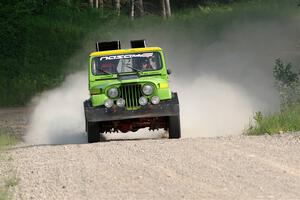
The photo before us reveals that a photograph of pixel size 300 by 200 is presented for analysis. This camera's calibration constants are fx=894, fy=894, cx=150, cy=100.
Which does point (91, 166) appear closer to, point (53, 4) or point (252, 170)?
point (252, 170)

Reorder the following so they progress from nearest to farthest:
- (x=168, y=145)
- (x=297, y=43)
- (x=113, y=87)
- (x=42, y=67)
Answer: (x=168, y=145) < (x=113, y=87) < (x=42, y=67) < (x=297, y=43)

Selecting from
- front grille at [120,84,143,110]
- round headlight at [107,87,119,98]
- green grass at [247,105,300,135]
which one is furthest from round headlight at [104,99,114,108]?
green grass at [247,105,300,135]

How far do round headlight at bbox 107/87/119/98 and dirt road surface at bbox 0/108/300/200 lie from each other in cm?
161

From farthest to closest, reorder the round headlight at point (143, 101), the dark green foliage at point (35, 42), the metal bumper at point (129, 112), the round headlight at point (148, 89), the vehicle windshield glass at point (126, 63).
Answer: the dark green foliage at point (35, 42)
the vehicle windshield glass at point (126, 63)
the round headlight at point (148, 89)
the round headlight at point (143, 101)
the metal bumper at point (129, 112)

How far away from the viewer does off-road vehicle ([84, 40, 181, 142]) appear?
17141mm

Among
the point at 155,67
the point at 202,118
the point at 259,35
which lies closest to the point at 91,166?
the point at 155,67

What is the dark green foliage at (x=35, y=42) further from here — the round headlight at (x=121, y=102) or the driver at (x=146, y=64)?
the round headlight at (x=121, y=102)

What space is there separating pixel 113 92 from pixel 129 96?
12.8 inches

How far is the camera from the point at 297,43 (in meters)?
43.9

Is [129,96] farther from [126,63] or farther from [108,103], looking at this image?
[126,63]

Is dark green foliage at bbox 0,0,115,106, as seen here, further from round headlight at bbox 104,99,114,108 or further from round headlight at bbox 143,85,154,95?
round headlight at bbox 143,85,154,95

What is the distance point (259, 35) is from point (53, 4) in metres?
11.1

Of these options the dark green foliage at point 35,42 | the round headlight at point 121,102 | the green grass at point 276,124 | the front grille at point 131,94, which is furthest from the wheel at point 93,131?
the dark green foliage at point 35,42

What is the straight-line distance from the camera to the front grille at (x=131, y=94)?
56.7 ft
